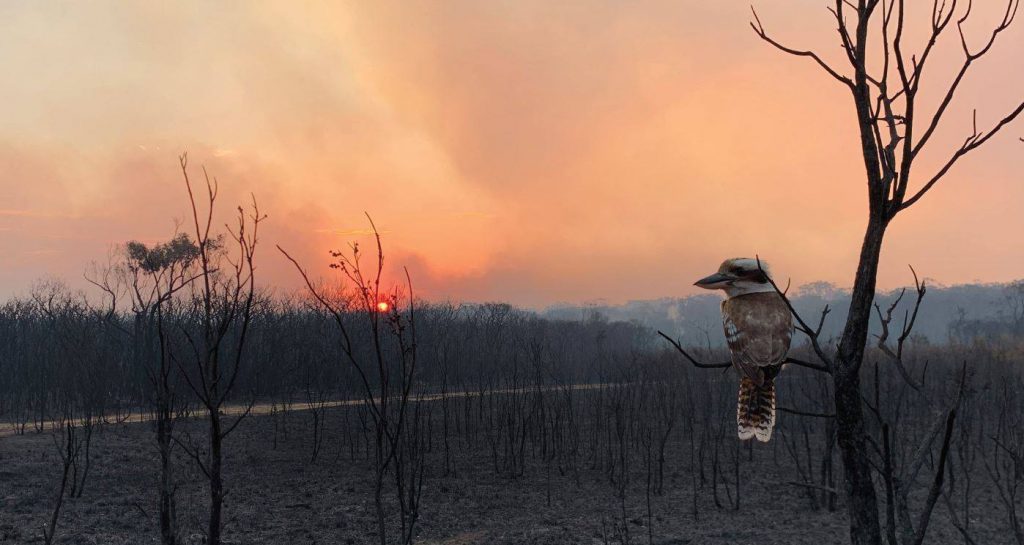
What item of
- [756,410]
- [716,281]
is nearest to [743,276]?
[716,281]

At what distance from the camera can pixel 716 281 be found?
5.47 ft

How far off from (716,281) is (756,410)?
0.32m

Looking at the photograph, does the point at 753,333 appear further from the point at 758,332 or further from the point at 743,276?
the point at 743,276

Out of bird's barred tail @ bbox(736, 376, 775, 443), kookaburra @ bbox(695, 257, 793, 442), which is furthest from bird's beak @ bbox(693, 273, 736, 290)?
bird's barred tail @ bbox(736, 376, 775, 443)

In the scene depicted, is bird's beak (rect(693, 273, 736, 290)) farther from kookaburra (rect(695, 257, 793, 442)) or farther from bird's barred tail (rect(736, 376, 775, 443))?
bird's barred tail (rect(736, 376, 775, 443))

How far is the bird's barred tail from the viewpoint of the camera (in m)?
1.52

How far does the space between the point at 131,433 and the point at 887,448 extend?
20.8 metres

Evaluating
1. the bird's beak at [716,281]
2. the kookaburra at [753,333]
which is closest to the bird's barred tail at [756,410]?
the kookaburra at [753,333]

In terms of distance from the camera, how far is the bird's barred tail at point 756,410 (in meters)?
1.52

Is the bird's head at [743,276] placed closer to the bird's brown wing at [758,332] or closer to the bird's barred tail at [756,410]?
the bird's brown wing at [758,332]

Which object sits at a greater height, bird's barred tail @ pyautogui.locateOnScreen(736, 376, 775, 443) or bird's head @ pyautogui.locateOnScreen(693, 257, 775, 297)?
bird's head @ pyautogui.locateOnScreen(693, 257, 775, 297)

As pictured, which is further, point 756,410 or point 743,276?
point 743,276

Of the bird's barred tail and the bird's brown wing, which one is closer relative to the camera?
the bird's barred tail

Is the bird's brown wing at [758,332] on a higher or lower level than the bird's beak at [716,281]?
lower
